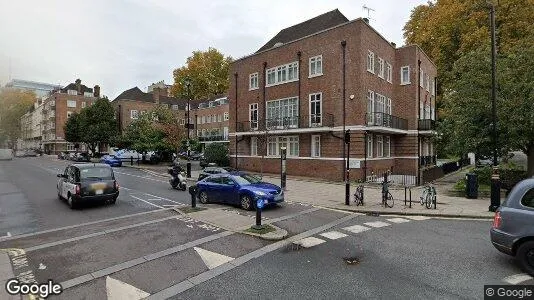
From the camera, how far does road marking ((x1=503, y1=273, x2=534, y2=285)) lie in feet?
20.3

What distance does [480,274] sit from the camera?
652cm

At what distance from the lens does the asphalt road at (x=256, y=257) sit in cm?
590

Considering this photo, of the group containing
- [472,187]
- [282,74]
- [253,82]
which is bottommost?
[472,187]

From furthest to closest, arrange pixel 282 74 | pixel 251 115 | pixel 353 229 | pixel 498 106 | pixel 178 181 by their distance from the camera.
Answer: pixel 251 115 → pixel 282 74 → pixel 178 181 → pixel 498 106 → pixel 353 229

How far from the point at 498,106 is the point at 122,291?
61.2ft

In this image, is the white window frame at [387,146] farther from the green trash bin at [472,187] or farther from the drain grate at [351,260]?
the drain grate at [351,260]

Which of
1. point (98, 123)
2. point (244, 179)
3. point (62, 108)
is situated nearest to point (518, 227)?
point (244, 179)

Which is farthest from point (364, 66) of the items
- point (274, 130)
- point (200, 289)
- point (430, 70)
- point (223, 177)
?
point (200, 289)

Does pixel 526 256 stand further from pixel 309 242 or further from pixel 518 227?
pixel 309 242

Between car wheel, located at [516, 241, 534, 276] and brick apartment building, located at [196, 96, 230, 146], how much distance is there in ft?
157

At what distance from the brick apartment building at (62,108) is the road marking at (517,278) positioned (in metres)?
79.9

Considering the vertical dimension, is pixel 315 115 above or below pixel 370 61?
below

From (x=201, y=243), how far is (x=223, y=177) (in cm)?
581

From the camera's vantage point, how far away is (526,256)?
657 centimetres
